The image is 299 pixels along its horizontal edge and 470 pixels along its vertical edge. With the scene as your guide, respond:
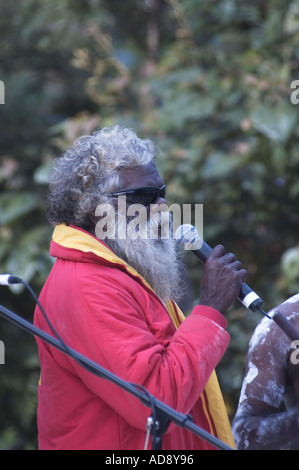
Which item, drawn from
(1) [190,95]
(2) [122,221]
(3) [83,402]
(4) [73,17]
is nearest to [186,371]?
(3) [83,402]

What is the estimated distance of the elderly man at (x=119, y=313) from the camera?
179cm

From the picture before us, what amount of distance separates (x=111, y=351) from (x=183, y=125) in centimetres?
374

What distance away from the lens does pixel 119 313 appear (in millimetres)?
1829

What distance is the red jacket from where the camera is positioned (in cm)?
178

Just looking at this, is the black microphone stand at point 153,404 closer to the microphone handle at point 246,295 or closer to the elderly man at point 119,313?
the elderly man at point 119,313

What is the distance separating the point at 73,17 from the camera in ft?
20.0

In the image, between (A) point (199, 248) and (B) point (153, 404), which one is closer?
(B) point (153, 404)

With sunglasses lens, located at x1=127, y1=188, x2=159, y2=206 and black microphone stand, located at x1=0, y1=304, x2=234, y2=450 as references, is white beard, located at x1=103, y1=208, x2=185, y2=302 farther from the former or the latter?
black microphone stand, located at x1=0, y1=304, x2=234, y2=450

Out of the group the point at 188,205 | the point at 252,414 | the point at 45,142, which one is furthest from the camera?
the point at 45,142

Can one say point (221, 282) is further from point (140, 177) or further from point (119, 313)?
point (140, 177)

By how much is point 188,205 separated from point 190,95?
3.01ft

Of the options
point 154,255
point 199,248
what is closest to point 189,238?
point 199,248

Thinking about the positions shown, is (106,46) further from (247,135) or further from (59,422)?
(59,422)

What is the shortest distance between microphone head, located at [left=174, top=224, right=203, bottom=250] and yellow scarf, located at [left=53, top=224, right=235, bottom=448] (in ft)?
0.59
